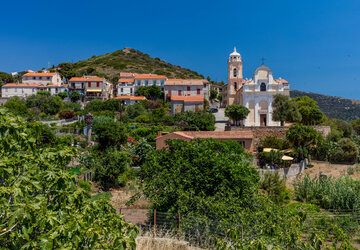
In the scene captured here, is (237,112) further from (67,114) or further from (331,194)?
A: (67,114)

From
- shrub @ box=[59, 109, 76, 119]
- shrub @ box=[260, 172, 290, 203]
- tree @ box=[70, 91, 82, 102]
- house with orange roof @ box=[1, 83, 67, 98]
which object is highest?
house with orange roof @ box=[1, 83, 67, 98]

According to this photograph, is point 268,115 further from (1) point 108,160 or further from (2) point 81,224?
(2) point 81,224

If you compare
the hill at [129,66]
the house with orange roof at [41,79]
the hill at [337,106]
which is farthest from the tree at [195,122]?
the hill at [337,106]

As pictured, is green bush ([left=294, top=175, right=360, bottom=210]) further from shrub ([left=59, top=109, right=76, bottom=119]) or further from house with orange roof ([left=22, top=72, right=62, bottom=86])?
house with orange roof ([left=22, top=72, right=62, bottom=86])

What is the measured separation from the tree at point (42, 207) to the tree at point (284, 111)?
33275mm

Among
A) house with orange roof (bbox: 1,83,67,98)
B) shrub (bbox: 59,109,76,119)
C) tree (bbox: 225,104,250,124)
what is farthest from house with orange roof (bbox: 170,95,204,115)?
house with orange roof (bbox: 1,83,67,98)

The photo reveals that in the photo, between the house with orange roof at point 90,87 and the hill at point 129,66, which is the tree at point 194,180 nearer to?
the house with orange roof at point 90,87

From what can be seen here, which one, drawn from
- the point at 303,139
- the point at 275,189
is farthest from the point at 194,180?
the point at 303,139

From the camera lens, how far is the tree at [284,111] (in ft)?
118

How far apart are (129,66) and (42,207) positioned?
100062 mm

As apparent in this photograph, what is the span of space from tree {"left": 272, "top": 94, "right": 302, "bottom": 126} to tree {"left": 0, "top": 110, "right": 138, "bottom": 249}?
3328cm

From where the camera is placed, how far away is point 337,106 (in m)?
104

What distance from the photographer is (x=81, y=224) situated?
13.8 ft

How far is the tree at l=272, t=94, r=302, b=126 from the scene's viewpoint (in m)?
36.0
